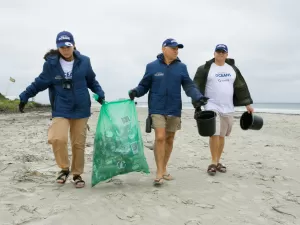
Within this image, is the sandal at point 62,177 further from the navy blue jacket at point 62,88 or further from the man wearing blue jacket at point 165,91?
the man wearing blue jacket at point 165,91

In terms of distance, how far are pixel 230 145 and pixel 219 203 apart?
4.01m

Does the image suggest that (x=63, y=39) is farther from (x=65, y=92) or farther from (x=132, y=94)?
(x=132, y=94)

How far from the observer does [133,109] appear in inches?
160

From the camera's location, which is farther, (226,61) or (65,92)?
(226,61)

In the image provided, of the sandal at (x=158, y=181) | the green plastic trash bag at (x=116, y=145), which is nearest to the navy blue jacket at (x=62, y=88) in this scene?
the green plastic trash bag at (x=116, y=145)

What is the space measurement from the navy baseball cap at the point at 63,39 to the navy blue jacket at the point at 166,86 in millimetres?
976

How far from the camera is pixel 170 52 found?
4.09 m

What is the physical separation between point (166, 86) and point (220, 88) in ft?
2.99

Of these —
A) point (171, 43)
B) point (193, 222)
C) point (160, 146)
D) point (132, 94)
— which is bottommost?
point (193, 222)

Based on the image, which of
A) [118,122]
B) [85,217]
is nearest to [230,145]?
[118,122]

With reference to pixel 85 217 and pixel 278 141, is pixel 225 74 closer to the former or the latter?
pixel 85 217

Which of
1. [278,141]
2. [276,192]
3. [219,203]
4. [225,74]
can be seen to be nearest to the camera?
[219,203]

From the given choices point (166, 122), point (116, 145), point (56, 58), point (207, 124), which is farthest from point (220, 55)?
point (56, 58)

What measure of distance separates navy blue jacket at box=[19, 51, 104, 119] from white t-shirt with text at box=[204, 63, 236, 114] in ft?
5.55
